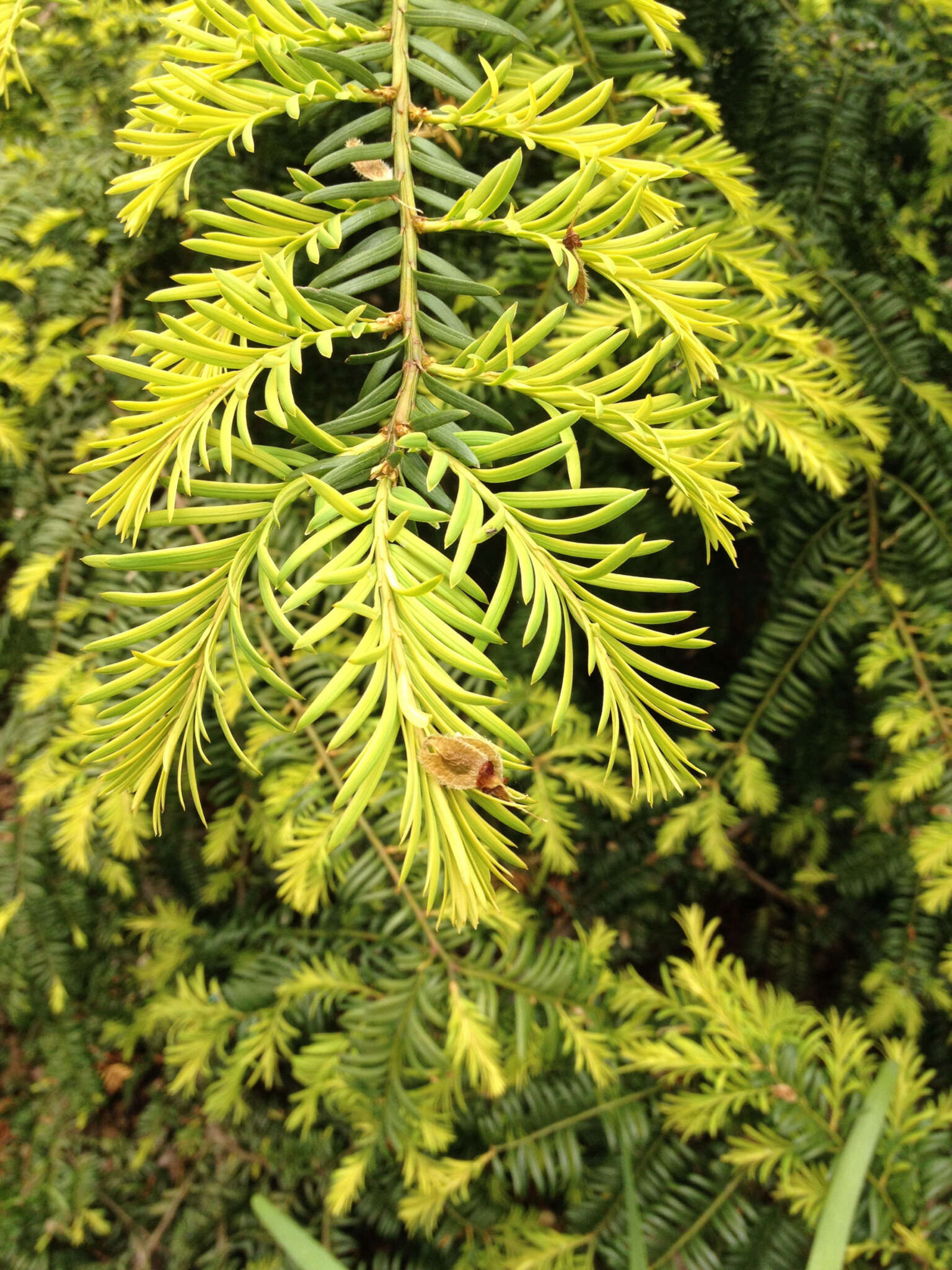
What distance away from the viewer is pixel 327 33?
0.42 metres

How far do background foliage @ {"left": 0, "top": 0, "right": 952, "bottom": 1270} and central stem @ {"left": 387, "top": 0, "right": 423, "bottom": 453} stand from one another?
0.65ft

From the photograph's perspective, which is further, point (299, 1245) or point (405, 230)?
point (299, 1245)

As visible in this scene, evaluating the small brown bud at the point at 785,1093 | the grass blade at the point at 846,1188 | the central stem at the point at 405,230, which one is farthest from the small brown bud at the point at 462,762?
the small brown bud at the point at 785,1093

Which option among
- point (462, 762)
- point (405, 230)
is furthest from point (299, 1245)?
point (405, 230)

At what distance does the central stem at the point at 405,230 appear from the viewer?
389mm

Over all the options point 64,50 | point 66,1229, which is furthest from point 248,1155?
point 64,50

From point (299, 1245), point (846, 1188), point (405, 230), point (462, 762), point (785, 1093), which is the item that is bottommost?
point (299, 1245)

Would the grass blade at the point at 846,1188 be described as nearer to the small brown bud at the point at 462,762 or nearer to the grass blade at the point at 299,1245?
the grass blade at the point at 299,1245

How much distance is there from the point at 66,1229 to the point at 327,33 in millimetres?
1353

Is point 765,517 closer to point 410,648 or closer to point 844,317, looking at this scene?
point 844,317

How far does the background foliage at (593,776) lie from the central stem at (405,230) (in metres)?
0.20

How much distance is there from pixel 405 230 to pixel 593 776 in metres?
0.55

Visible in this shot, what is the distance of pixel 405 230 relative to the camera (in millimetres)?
425

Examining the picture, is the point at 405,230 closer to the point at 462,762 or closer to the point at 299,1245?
the point at 462,762
